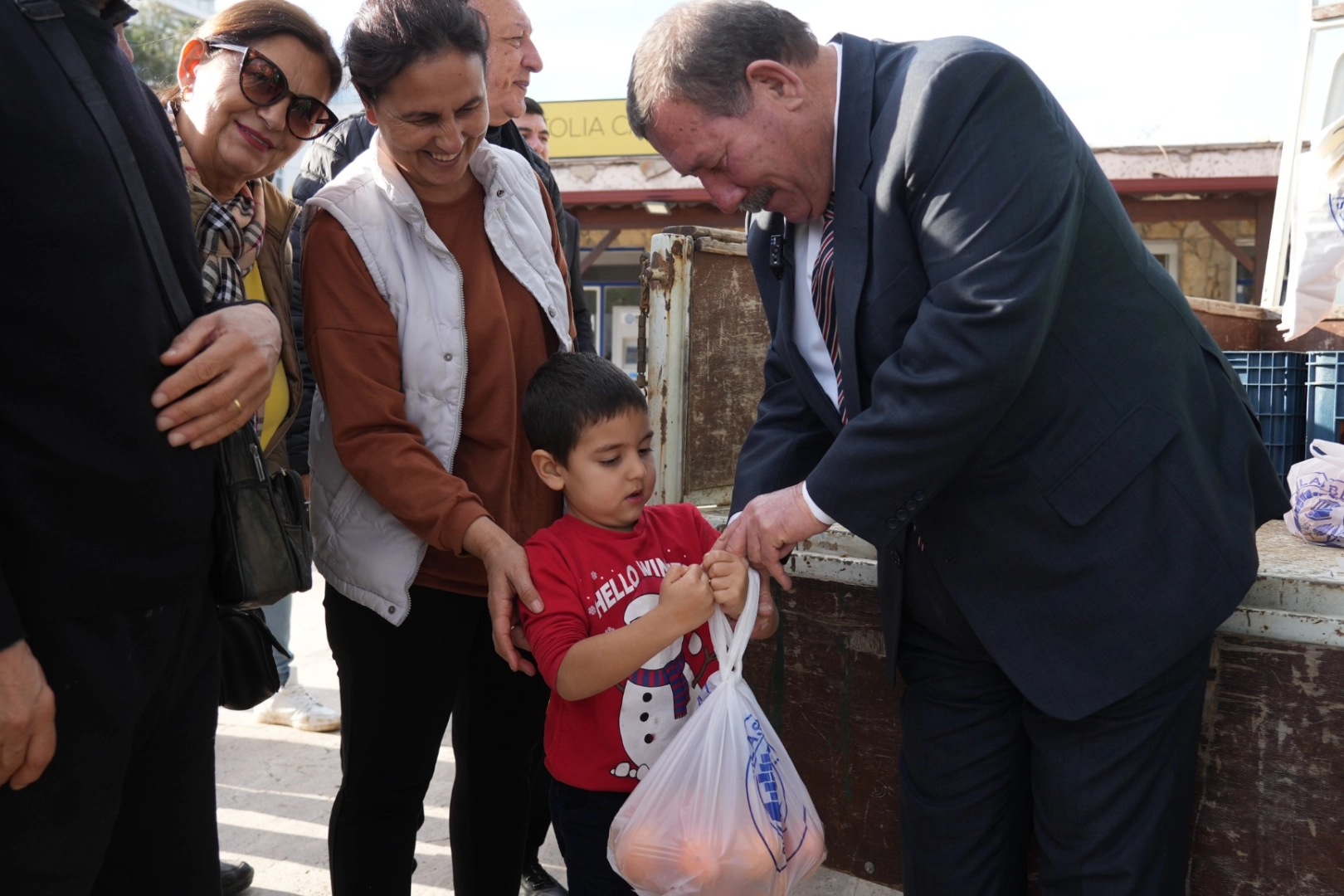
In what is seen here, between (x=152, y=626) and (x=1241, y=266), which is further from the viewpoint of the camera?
(x=1241, y=266)

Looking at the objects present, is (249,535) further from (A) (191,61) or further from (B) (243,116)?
(A) (191,61)

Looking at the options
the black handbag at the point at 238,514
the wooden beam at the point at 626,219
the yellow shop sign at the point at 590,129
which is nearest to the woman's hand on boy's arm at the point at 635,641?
the black handbag at the point at 238,514

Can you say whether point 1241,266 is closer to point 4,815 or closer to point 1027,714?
point 1027,714

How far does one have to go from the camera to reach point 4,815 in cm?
125

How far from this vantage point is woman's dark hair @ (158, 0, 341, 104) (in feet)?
6.14

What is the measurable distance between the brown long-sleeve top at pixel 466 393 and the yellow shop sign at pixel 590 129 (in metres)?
13.5

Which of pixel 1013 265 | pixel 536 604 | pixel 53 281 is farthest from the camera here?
pixel 536 604

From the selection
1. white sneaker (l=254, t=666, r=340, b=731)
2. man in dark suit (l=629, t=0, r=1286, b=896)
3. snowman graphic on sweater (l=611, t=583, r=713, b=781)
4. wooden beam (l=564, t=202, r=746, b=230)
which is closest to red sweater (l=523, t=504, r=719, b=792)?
snowman graphic on sweater (l=611, t=583, r=713, b=781)

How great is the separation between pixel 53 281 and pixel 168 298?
185 millimetres

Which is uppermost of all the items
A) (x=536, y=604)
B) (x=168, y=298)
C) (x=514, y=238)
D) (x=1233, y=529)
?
(x=514, y=238)

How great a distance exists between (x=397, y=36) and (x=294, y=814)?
2.48 meters

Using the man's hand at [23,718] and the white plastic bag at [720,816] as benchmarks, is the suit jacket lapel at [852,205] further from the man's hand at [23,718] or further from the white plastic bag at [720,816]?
the man's hand at [23,718]

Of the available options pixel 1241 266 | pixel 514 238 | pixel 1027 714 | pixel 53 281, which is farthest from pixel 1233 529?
pixel 1241 266

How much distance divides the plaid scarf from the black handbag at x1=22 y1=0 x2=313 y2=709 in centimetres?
40
